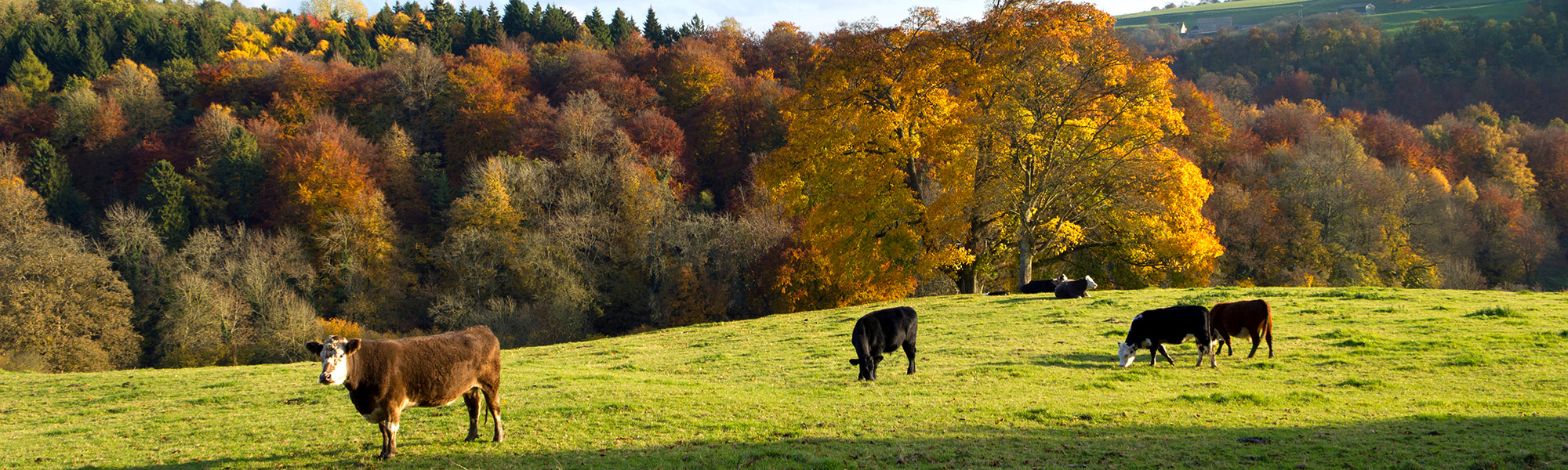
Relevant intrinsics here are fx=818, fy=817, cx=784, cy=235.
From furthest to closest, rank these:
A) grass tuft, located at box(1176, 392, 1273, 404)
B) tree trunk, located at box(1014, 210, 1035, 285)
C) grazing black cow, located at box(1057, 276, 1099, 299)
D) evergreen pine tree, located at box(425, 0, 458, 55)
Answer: evergreen pine tree, located at box(425, 0, 458, 55) → tree trunk, located at box(1014, 210, 1035, 285) → grazing black cow, located at box(1057, 276, 1099, 299) → grass tuft, located at box(1176, 392, 1273, 404)

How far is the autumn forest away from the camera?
102 feet

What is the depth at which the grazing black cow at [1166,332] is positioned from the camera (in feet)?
51.8

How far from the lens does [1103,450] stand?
9703 millimetres

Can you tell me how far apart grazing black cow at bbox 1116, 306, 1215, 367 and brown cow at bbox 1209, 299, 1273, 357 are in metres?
0.51

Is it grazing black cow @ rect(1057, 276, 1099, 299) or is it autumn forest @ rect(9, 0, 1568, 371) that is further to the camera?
autumn forest @ rect(9, 0, 1568, 371)

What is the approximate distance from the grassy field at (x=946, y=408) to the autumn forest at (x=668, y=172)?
11129 mm

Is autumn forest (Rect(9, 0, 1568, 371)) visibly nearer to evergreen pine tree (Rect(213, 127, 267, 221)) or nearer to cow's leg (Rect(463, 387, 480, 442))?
evergreen pine tree (Rect(213, 127, 267, 221))

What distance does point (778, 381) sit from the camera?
15.7m

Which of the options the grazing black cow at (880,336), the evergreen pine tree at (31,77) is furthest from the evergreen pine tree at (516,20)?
the grazing black cow at (880,336)

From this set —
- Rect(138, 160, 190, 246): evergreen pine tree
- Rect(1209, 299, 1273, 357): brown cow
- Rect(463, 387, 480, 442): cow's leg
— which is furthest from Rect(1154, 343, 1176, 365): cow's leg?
Rect(138, 160, 190, 246): evergreen pine tree

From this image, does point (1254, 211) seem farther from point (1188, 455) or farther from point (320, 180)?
point (320, 180)

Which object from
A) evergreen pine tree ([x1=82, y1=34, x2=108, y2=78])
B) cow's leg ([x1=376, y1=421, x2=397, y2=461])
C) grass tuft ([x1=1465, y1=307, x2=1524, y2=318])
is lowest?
grass tuft ([x1=1465, y1=307, x2=1524, y2=318])

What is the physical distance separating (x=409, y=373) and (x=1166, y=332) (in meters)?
13.6

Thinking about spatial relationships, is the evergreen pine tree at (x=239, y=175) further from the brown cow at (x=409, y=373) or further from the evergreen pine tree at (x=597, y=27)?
the brown cow at (x=409, y=373)
